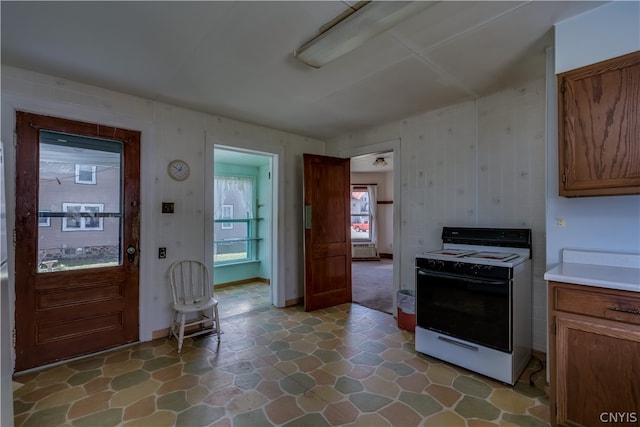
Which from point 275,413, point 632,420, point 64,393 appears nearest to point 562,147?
point 632,420

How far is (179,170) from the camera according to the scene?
3.23m

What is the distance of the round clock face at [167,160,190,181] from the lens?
318cm

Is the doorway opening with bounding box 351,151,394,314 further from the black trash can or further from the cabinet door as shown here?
the cabinet door

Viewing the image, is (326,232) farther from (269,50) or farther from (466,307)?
(269,50)

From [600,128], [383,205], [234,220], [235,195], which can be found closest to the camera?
[600,128]

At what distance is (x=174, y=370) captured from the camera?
246cm

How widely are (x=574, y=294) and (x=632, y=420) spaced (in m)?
0.61

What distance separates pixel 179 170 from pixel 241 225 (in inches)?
107

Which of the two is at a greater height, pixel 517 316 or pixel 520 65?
pixel 520 65

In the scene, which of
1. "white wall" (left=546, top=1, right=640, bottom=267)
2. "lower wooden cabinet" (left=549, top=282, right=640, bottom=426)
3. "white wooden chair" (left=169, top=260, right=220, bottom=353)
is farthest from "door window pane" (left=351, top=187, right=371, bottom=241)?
"lower wooden cabinet" (left=549, top=282, right=640, bottom=426)

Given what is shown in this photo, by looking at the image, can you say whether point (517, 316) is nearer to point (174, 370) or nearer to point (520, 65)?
point (520, 65)

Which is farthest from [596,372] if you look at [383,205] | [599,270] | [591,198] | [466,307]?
[383,205]

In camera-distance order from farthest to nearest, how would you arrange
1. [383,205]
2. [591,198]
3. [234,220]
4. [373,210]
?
[383,205], [373,210], [234,220], [591,198]

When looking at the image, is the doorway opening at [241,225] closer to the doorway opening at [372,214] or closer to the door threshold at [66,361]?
the door threshold at [66,361]
